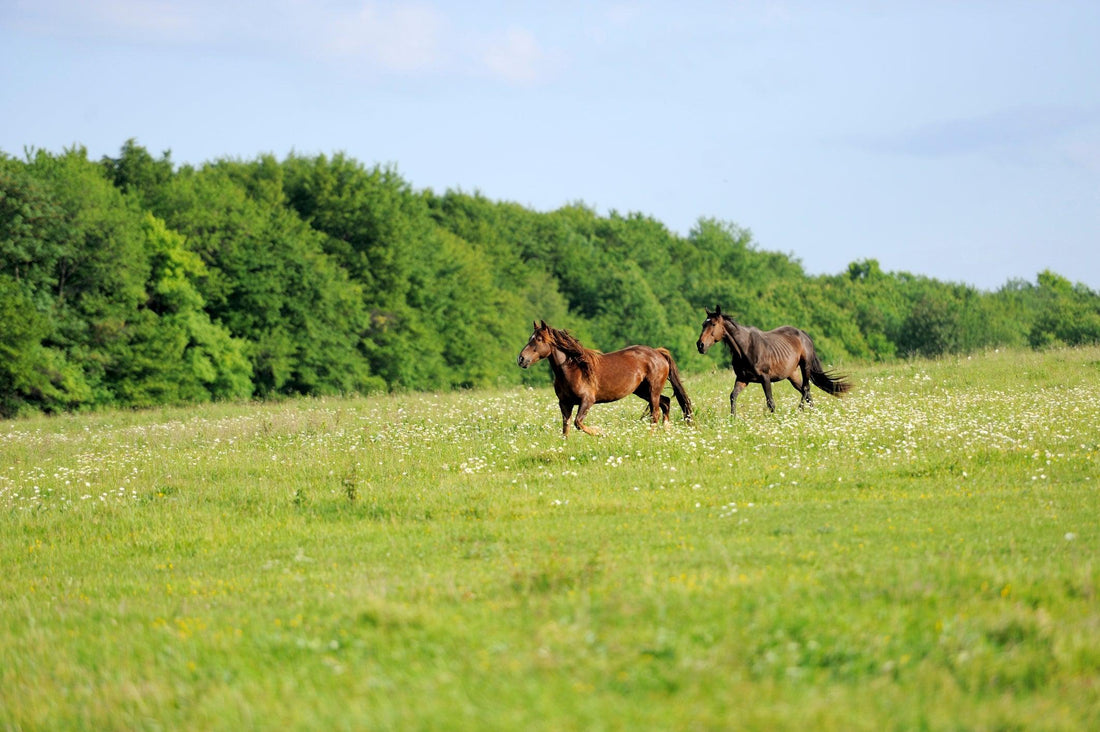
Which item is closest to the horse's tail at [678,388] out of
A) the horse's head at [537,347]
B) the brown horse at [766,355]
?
the brown horse at [766,355]

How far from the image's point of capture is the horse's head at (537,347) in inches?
699

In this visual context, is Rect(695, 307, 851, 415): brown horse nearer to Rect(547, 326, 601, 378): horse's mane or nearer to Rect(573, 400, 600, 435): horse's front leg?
Rect(547, 326, 601, 378): horse's mane

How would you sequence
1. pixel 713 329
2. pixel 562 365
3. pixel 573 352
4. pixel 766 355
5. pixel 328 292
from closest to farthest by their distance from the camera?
pixel 562 365 < pixel 573 352 < pixel 713 329 < pixel 766 355 < pixel 328 292

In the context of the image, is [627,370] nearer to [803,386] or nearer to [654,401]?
[654,401]

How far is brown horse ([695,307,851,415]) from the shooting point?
20891 millimetres

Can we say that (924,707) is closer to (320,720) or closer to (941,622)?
(941,622)

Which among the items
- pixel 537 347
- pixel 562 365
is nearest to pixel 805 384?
pixel 562 365

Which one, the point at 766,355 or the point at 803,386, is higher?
the point at 766,355

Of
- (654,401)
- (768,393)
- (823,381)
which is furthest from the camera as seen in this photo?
(823,381)

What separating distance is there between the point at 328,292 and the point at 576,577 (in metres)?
48.1

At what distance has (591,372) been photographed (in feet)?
59.9

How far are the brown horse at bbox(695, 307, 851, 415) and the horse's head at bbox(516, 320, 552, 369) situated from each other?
3.73m

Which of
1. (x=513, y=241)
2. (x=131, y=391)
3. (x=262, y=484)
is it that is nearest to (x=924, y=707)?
(x=262, y=484)

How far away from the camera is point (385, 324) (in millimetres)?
60406
